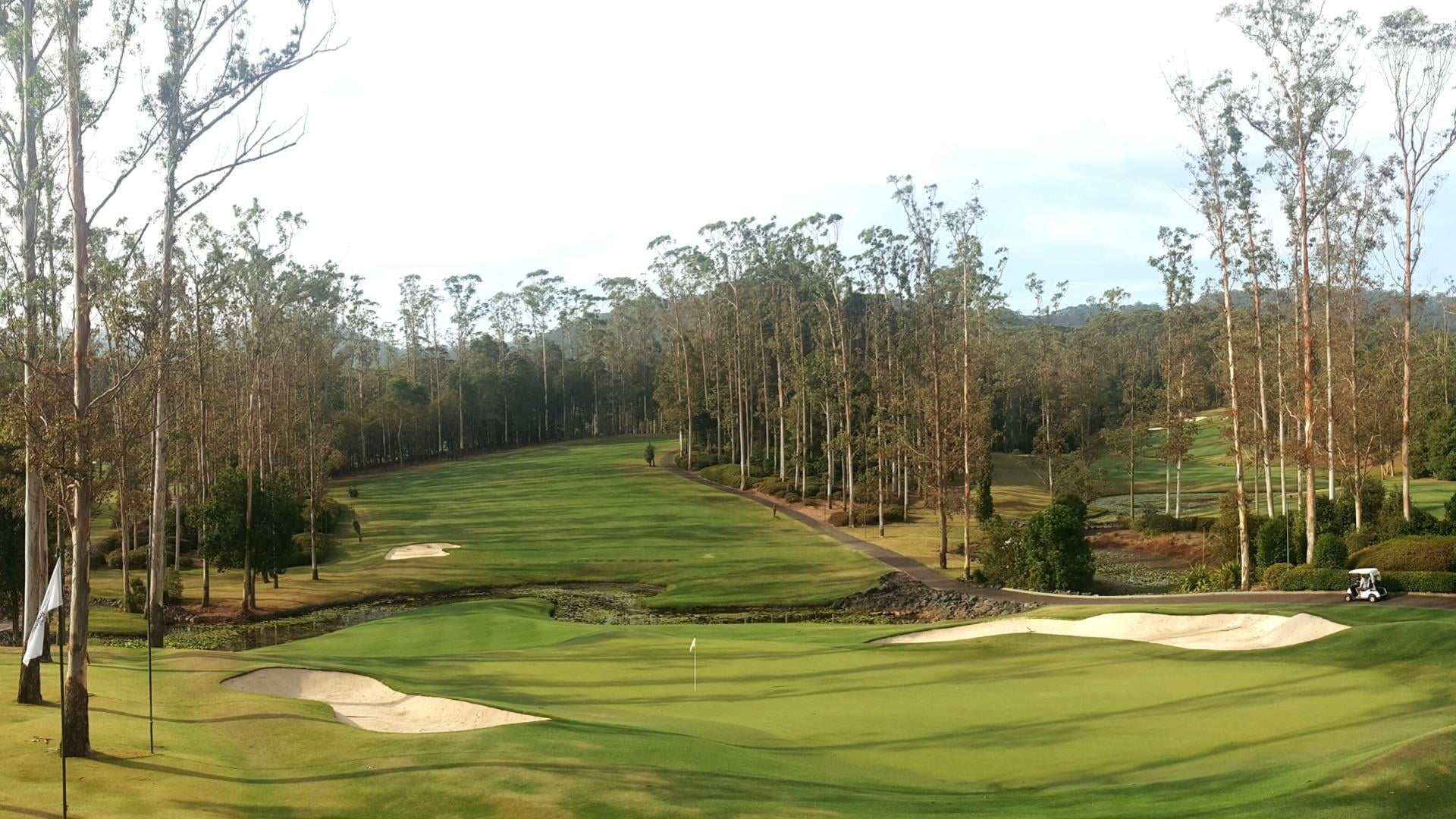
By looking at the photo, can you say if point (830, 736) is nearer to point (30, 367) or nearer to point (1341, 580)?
point (30, 367)

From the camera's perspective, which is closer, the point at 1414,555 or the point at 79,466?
the point at 79,466

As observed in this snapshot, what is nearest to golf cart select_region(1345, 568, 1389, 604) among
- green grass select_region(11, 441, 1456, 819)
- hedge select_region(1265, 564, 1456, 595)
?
hedge select_region(1265, 564, 1456, 595)

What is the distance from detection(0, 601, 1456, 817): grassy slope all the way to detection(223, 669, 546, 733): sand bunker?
63 cm

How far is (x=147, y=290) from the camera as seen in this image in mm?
16703

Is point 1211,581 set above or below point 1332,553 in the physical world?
below

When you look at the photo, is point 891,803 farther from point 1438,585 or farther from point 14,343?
point 1438,585

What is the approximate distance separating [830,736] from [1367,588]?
18310 mm

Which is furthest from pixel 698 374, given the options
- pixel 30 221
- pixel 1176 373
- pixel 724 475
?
pixel 30 221

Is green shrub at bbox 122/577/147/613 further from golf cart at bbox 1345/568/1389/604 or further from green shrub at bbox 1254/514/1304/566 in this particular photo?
green shrub at bbox 1254/514/1304/566

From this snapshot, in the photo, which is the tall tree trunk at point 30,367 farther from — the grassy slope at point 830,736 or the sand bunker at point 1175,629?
the sand bunker at point 1175,629

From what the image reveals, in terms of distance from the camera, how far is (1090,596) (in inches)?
1356

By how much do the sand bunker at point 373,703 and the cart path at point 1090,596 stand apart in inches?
769

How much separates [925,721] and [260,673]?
13.3m

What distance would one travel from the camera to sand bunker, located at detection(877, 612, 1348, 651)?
2334 cm
